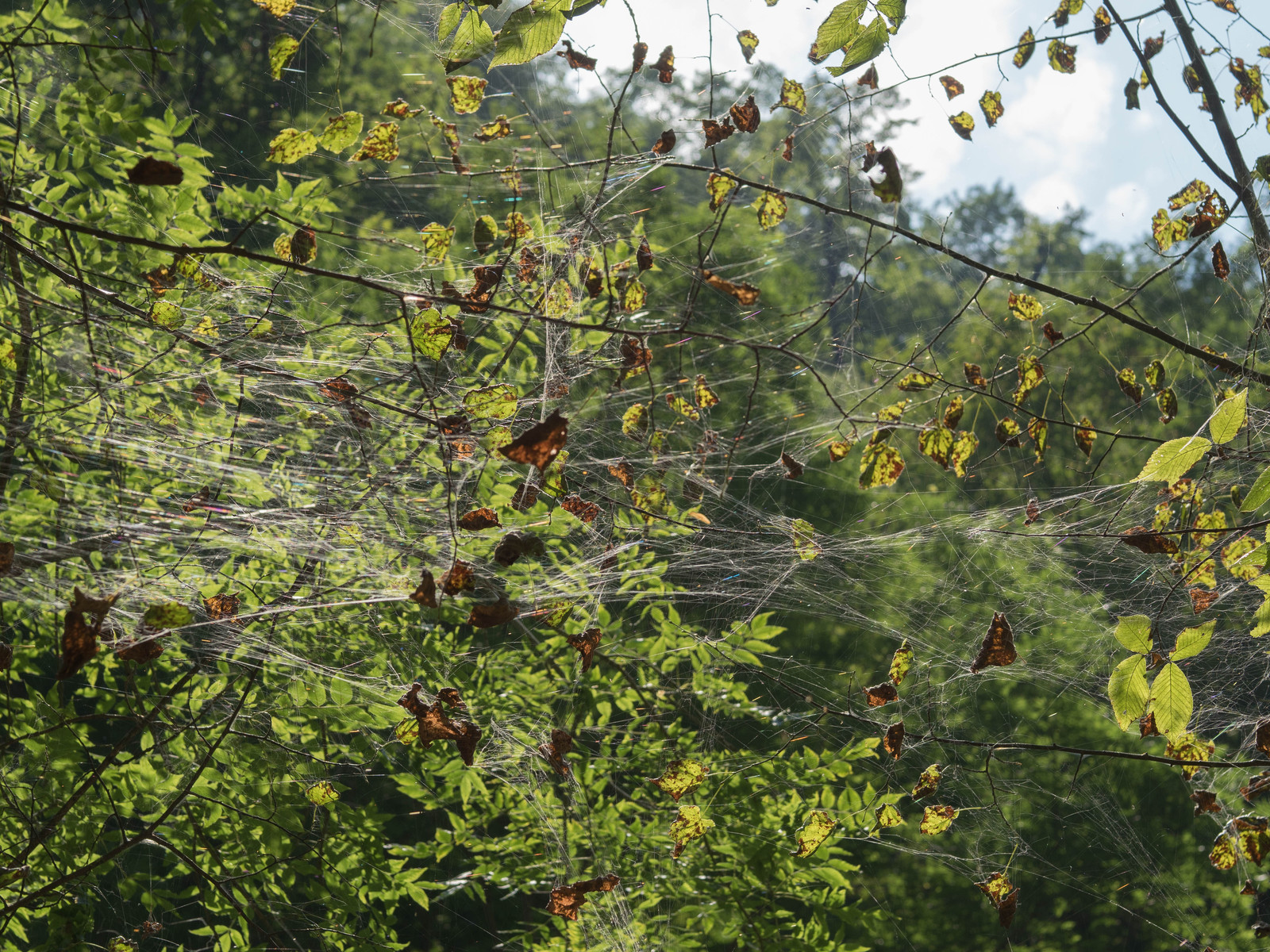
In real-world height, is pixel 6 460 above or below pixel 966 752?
above

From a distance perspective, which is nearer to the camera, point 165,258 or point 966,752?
point 165,258

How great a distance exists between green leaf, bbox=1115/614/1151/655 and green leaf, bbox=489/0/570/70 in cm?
108

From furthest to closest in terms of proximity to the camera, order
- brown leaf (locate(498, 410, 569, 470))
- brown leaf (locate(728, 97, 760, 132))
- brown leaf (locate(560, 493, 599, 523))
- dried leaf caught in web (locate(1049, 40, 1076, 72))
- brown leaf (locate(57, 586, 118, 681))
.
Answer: dried leaf caught in web (locate(1049, 40, 1076, 72)), brown leaf (locate(560, 493, 599, 523)), brown leaf (locate(728, 97, 760, 132)), brown leaf (locate(57, 586, 118, 681)), brown leaf (locate(498, 410, 569, 470))

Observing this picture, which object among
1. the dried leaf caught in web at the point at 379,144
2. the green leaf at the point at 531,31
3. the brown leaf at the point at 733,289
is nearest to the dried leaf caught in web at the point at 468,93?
the dried leaf caught in web at the point at 379,144

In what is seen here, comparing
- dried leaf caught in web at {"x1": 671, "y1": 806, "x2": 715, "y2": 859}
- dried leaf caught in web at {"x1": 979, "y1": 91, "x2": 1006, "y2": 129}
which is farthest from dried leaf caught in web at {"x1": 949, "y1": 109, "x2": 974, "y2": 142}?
dried leaf caught in web at {"x1": 671, "y1": 806, "x2": 715, "y2": 859}

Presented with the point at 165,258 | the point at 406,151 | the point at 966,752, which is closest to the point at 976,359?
the point at 966,752

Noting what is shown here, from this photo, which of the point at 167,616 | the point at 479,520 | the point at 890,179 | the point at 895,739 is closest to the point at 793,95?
the point at 890,179

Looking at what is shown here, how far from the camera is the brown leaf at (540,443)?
1.40 meters

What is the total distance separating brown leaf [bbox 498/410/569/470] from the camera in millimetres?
1399

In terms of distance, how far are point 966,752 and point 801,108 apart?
5.09 metres

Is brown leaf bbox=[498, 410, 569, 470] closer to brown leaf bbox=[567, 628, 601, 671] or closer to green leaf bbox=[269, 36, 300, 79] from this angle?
green leaf bbox=[269, 36, 300, 79]

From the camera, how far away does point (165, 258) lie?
301 cm

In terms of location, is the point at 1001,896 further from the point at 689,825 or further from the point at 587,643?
the point at 587,643

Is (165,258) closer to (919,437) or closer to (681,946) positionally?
(919,437)
